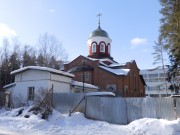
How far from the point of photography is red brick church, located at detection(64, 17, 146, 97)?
35.9 metres

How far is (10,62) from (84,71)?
48.5 feet

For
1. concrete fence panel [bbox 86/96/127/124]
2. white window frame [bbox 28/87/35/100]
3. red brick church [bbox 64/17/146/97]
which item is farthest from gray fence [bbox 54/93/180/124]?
red brick church [bbox 64/17/146/97]

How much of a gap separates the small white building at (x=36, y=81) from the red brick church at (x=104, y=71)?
631cm

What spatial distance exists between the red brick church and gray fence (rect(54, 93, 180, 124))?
1236 centimetres

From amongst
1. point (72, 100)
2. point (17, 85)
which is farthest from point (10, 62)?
point (72, 100)

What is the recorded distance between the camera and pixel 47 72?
23.7 metres

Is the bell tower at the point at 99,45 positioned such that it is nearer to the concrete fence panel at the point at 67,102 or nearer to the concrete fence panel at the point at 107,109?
the concrete fence panel at the point at 67,102

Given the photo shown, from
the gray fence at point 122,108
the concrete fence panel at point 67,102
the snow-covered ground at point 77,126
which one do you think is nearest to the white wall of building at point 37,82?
the concrete fence panel at point 67,102

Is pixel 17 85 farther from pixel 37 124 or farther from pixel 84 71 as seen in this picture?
pixel 84 71

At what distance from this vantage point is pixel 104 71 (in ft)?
121

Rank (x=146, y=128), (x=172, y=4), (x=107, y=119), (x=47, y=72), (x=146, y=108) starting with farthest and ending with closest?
(x=47, y=72) → (x=172, y=4) → (x=107, y=119) → (x=146, y=108) → (x=146, y=128)

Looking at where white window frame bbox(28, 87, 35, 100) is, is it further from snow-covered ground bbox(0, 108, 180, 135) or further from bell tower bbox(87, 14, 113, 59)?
bell tower bbox(87, 14, 113, 59)

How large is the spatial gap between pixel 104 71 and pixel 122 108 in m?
20.4

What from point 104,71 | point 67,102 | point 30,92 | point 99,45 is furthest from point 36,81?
point 99,45
